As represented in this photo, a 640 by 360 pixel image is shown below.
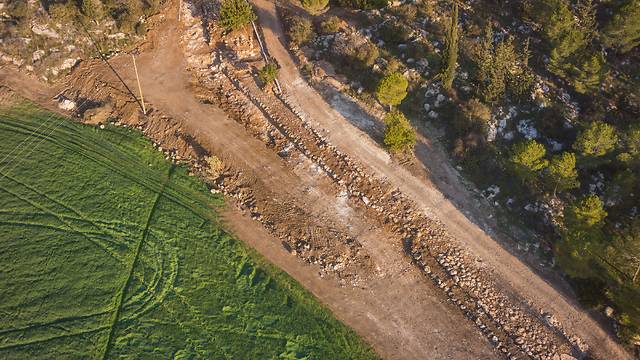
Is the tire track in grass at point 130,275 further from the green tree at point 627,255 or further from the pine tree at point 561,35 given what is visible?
the pine tree at point 561,35

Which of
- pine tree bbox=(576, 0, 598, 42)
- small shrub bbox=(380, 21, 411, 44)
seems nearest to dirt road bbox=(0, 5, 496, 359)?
small shrub bbox=(380, 21, 411, 44)

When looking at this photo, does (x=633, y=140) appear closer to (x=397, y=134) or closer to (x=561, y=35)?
(x=561, y=35)

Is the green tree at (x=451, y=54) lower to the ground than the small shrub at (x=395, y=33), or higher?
higher

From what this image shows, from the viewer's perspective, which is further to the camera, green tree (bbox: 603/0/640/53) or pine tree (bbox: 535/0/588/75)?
pine tree (bbox: 535/0/588/75)

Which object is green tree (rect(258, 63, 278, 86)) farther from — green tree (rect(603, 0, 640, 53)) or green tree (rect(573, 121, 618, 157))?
green tree (rect(603, 0, 640, 53))

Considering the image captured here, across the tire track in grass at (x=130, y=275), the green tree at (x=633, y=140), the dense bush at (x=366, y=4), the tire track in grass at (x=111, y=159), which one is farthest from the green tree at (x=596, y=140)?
the tire track in grass at (x=130, y=275)

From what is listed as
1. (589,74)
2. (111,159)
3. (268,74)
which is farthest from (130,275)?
(589,74)
